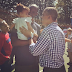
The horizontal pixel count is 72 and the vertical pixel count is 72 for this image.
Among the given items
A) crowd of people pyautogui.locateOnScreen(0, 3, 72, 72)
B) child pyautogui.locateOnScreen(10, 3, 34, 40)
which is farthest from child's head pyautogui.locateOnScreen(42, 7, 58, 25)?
child pyautogui.locateOnScreen(10, 3, 34, 40)

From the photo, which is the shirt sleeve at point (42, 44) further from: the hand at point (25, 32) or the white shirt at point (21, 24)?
the white shirt at point (21, 24)

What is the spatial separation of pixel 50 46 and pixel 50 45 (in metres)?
0.02

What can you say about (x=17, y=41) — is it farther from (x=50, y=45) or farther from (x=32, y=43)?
(x=50, y=45)

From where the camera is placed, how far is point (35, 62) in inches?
86.6

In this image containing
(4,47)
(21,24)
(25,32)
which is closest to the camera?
(25,32)

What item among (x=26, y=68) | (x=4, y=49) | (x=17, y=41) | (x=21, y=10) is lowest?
(x=26, y=68)

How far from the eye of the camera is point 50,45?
1.64 metres

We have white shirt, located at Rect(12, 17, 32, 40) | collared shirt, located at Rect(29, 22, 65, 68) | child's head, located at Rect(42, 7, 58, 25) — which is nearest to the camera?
collared shirt, located at Rect(29, 22, 65, 68)

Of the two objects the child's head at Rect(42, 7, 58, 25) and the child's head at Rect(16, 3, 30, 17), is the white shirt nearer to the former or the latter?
the child's head at Rect(16, 3, 30, 17)

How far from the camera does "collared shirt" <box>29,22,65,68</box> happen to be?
1.62 meters

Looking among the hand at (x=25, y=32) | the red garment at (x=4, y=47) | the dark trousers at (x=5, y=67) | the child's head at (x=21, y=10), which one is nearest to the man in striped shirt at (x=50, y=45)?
the hand at (x=25, y=32)

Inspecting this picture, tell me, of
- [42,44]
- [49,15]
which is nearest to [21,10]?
[49,15]

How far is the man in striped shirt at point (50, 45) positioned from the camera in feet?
5.32

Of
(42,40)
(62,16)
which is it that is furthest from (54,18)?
(62,16)
